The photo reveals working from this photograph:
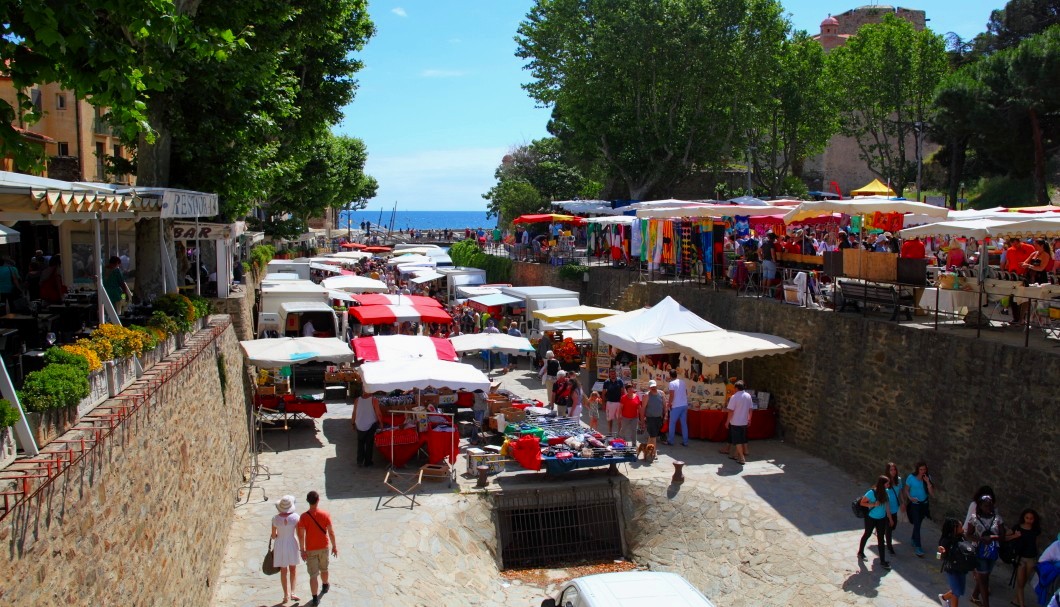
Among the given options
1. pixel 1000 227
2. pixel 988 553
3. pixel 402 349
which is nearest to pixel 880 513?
pixel 988 553

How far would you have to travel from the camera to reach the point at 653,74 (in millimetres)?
34094

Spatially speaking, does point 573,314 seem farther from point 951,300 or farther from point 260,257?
point 260,257

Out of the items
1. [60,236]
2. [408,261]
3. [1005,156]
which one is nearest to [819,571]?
[60,236]

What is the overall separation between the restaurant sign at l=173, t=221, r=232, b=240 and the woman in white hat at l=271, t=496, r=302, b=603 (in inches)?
318

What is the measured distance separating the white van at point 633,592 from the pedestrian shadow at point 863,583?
3.40m

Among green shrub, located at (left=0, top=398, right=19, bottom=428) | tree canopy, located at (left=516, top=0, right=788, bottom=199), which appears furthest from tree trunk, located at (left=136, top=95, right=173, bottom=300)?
tree canopy, located at (left=516, top=0, right=788, bottom=199)

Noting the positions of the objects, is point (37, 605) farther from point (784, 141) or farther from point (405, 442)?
point (784, 141)

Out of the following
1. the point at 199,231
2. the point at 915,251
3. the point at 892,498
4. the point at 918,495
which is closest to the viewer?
Answer: the point at 892,498

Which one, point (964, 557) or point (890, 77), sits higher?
point (890, 77)

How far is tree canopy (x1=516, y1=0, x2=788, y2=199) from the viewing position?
3309 centimetres

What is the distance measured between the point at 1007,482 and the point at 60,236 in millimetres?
18226

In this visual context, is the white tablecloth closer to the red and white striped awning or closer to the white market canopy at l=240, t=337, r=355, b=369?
the red and white striped awning

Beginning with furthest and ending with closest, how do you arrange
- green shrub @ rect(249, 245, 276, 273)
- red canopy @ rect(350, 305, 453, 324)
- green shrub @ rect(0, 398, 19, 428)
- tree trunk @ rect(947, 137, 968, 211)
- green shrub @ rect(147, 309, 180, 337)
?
1. tree trunk @ rect(947, 137, 968, 211)
2. green shrub @ rect(249, 245, 276, 273)
3. red canopy @ rect(350, 305, 453, 324)
4. green shrub @ rect(147, 309, 180, 337)
5. green shrub @ rect(0, 398, 19, 428)

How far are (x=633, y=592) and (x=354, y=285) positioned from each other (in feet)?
67.5
